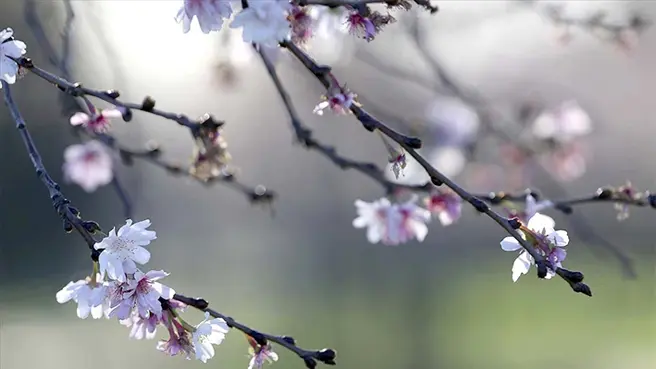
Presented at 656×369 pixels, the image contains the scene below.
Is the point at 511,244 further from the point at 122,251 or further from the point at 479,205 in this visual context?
the point at 122,251

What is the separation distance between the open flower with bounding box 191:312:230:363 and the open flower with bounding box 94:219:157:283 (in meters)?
0.08

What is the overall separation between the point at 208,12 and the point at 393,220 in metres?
0.63

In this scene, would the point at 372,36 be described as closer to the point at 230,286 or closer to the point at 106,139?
the point at 106,139

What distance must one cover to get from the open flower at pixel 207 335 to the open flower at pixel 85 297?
3.4 inches

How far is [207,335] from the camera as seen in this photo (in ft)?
2.56

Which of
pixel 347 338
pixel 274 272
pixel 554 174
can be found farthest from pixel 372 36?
pixel 274 272

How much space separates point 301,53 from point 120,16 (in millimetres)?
795

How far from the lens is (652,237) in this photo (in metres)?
8.12

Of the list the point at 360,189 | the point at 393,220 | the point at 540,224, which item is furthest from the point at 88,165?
the point at 360,189

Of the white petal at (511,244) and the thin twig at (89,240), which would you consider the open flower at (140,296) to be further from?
the white petal at (511,244)

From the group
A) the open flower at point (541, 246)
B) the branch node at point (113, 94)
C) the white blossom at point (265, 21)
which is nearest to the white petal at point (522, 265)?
the open flower at point (541, 246)

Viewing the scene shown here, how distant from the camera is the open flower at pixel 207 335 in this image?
0.77 metres

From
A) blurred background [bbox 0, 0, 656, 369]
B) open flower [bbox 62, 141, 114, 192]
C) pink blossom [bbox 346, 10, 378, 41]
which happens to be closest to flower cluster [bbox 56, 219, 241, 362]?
pink blossom [bbox 346, 10, 378, 41]

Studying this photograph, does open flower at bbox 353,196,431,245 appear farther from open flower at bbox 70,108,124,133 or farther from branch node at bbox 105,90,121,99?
branch node at bbox 105,90,121,99
